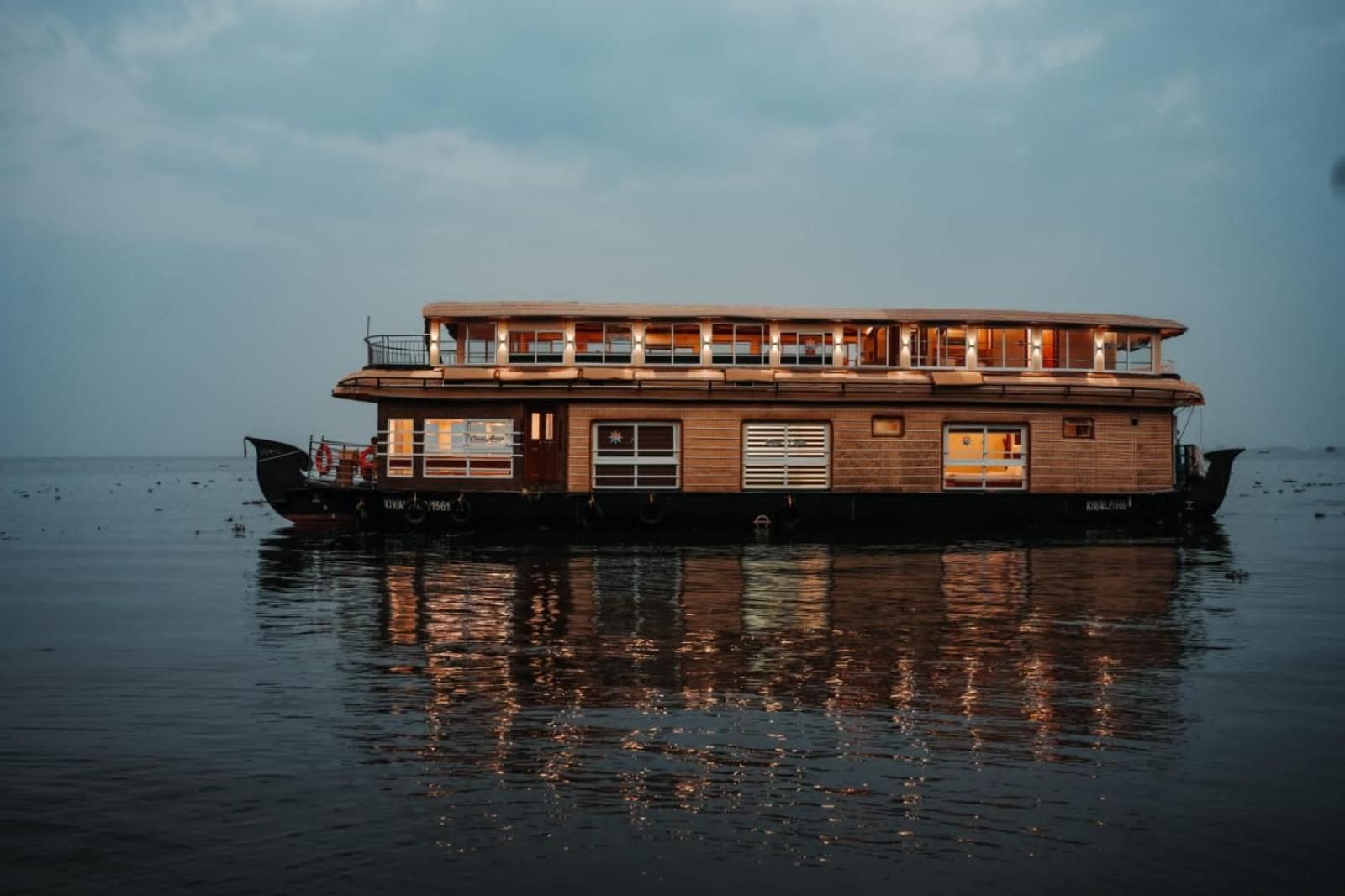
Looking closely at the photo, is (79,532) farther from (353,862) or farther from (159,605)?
(353,862)

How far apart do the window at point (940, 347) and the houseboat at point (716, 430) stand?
0.49 feet

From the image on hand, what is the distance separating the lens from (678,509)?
33719mm

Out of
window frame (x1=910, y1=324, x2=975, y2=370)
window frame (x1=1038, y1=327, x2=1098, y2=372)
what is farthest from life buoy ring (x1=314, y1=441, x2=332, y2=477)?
window frame (x1=1038, y1=327, x2=1098, y2=372)

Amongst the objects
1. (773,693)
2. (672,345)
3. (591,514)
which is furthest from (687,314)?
(773,693)

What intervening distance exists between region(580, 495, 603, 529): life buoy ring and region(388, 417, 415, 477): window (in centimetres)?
562

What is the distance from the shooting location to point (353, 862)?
7.13 metres

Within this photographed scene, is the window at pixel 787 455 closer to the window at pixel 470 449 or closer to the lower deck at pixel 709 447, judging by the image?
the lower deck at pixel 709 447

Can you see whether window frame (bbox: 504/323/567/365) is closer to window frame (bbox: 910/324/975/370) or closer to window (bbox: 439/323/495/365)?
window (bbox: 439/323/495/365)

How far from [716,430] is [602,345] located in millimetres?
4637

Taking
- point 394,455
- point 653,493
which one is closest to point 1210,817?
point 653,493

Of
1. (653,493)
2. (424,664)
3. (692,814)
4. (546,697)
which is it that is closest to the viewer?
(692,814)

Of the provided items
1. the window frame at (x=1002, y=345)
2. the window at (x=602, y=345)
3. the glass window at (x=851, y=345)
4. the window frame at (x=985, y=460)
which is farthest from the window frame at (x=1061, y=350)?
the window at (x=602, y=345)

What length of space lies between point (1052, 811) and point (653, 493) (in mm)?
26089

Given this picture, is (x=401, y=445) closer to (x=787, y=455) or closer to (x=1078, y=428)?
(x=787, y=455)
